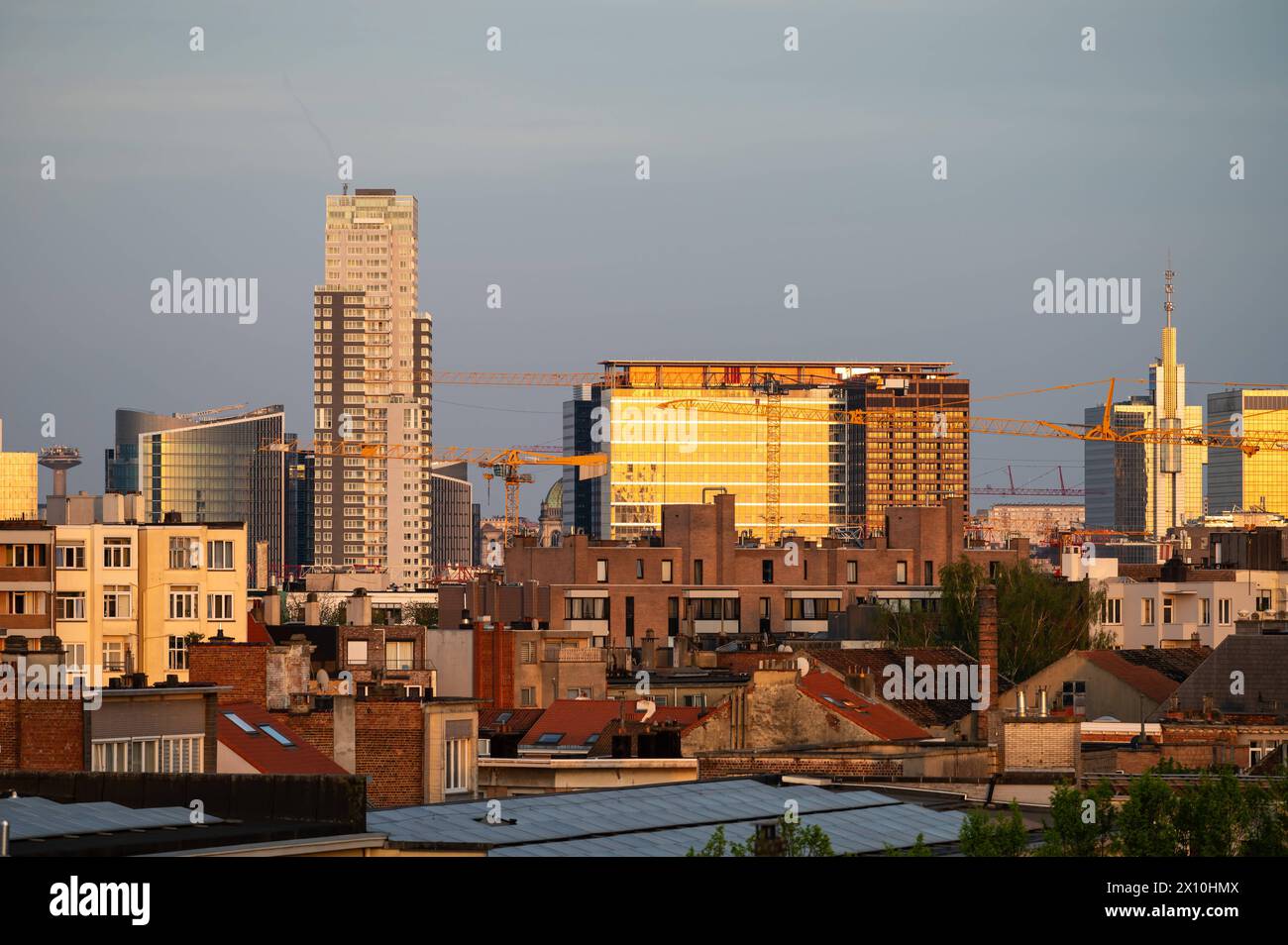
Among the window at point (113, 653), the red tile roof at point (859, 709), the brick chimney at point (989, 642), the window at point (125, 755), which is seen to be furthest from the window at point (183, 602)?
the window at point (125, 755)

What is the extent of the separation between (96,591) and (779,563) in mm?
64972

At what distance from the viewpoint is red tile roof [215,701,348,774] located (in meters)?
35.1

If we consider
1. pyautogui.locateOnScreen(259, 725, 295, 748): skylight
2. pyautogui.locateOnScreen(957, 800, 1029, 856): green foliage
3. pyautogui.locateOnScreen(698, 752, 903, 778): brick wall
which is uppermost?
pyautogui.locateOnScreen(957, 800, 1029, 856): green foliage

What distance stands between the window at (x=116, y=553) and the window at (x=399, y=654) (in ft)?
55.6

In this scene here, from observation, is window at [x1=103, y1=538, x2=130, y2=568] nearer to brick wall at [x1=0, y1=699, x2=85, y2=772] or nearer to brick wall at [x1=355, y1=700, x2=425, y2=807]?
brick wall at [x1=355, y1=700, x2=425, y2=807]

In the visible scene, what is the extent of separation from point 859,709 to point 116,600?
1447 inches

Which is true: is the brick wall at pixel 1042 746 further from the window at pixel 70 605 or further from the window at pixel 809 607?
the window at pixel 809 607

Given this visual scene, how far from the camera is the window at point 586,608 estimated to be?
Answer: 5110 inches

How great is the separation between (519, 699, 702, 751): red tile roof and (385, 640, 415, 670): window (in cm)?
1120

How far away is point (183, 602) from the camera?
83.0 m

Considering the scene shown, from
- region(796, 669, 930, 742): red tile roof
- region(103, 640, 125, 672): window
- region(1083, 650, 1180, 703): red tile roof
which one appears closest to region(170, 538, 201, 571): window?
region(103, 640, 125, 672): window

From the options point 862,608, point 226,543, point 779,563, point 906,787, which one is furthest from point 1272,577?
point 906,787
